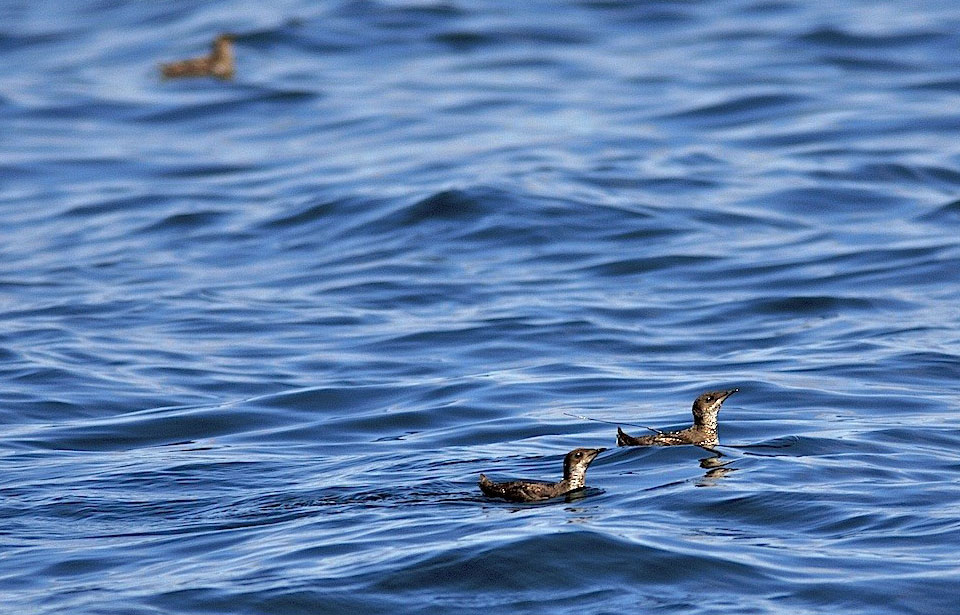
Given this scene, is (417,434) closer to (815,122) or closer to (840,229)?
(840,229)

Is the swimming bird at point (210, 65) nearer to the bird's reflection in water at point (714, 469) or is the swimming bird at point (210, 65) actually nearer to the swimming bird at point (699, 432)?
the swimming bird at point (699, 432)

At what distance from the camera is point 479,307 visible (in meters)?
16.1

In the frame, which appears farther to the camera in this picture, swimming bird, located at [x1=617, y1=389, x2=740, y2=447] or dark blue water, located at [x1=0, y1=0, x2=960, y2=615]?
swimming bird, located at [x1=617, y1=389, x2=740, y2=447]

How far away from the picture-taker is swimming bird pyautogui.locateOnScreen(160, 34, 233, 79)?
27.7 metres

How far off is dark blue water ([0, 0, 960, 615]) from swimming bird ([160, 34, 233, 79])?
0.32 metres

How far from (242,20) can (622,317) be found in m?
19.0

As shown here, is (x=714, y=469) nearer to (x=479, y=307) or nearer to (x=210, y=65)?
(x=479, y=307)

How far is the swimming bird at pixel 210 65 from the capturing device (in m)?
27.7

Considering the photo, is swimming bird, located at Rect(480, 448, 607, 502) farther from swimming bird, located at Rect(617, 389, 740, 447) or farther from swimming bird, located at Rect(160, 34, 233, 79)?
swimming bird, located at Rect(160, 34, 233, 79)

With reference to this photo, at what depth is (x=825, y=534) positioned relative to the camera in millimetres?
9094

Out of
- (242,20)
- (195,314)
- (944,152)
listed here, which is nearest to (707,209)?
(944,152)

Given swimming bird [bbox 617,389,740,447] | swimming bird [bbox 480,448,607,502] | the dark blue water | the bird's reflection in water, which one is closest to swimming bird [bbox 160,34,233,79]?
the dark blue water

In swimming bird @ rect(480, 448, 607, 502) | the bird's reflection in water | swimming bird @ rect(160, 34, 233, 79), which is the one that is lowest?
the bird's reflection in water

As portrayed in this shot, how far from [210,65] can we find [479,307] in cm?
1325
